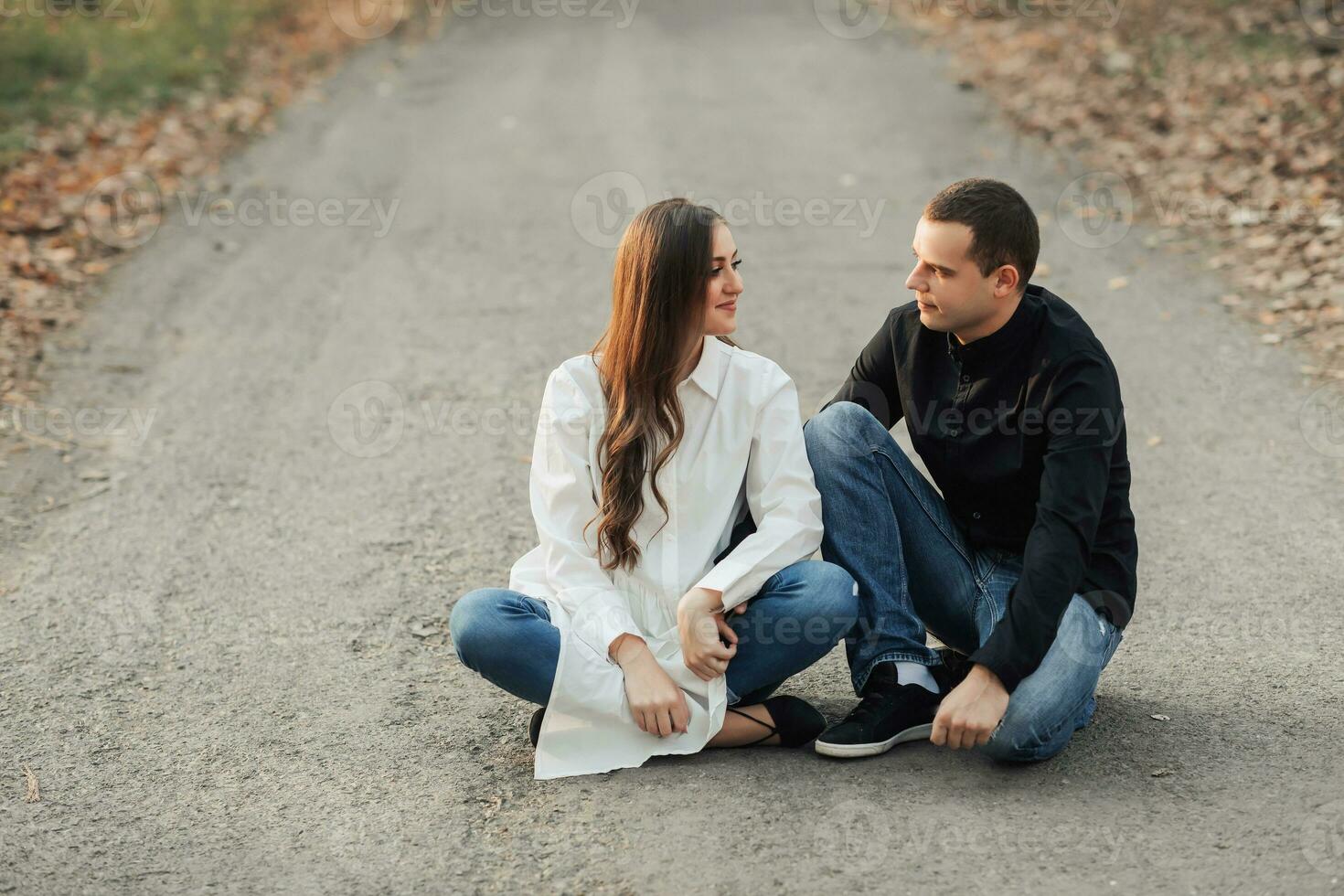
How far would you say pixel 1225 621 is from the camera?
3.88 m

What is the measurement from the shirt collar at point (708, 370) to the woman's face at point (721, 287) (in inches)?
2.9

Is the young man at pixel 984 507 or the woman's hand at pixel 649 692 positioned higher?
the young man at pixel 984 507

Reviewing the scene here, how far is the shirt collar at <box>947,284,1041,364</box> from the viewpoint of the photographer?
3.18m

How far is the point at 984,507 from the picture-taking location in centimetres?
333
